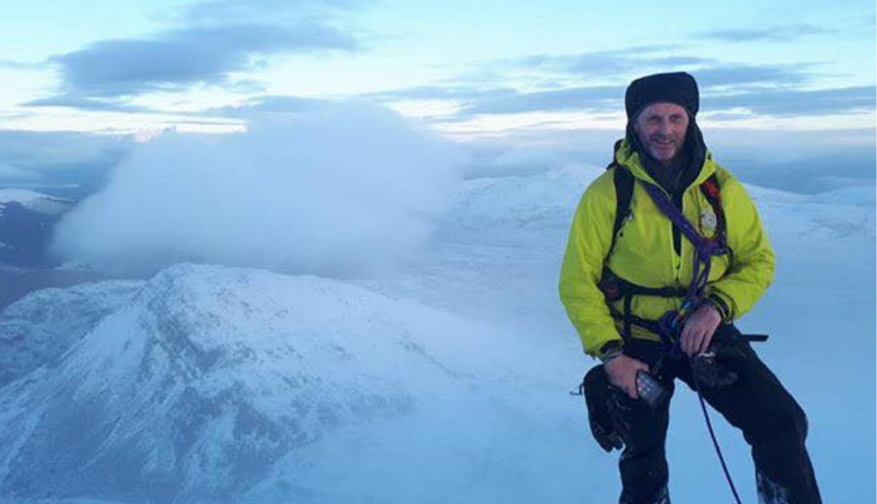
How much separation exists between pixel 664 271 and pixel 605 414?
145 centimetres

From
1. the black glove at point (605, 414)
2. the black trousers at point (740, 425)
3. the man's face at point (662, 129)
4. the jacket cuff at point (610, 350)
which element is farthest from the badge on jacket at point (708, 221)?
the black glove at point (605, 414)

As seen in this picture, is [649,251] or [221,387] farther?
[221,387]

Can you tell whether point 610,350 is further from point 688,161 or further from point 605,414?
point 688,161

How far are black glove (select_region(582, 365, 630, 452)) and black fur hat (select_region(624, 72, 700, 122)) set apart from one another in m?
2.49

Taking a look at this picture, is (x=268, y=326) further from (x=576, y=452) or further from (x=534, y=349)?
(x=576, y=452)

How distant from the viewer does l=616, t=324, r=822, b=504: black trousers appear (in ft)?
21.0

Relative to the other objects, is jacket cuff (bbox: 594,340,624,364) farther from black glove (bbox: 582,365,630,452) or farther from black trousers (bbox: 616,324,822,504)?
black glove (bbox: 582,365,630,452)

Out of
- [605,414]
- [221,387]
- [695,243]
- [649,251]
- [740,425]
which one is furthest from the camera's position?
[221,387]

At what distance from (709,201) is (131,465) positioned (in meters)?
139

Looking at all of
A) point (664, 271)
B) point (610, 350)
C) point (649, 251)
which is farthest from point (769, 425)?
point (649, 251)

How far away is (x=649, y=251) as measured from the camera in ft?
22.8

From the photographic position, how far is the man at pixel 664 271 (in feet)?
22.3

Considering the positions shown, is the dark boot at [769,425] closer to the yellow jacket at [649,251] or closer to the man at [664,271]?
the man at [664,271]

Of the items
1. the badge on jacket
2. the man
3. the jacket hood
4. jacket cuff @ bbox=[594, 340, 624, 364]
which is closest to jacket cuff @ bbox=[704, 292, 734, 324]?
the man
